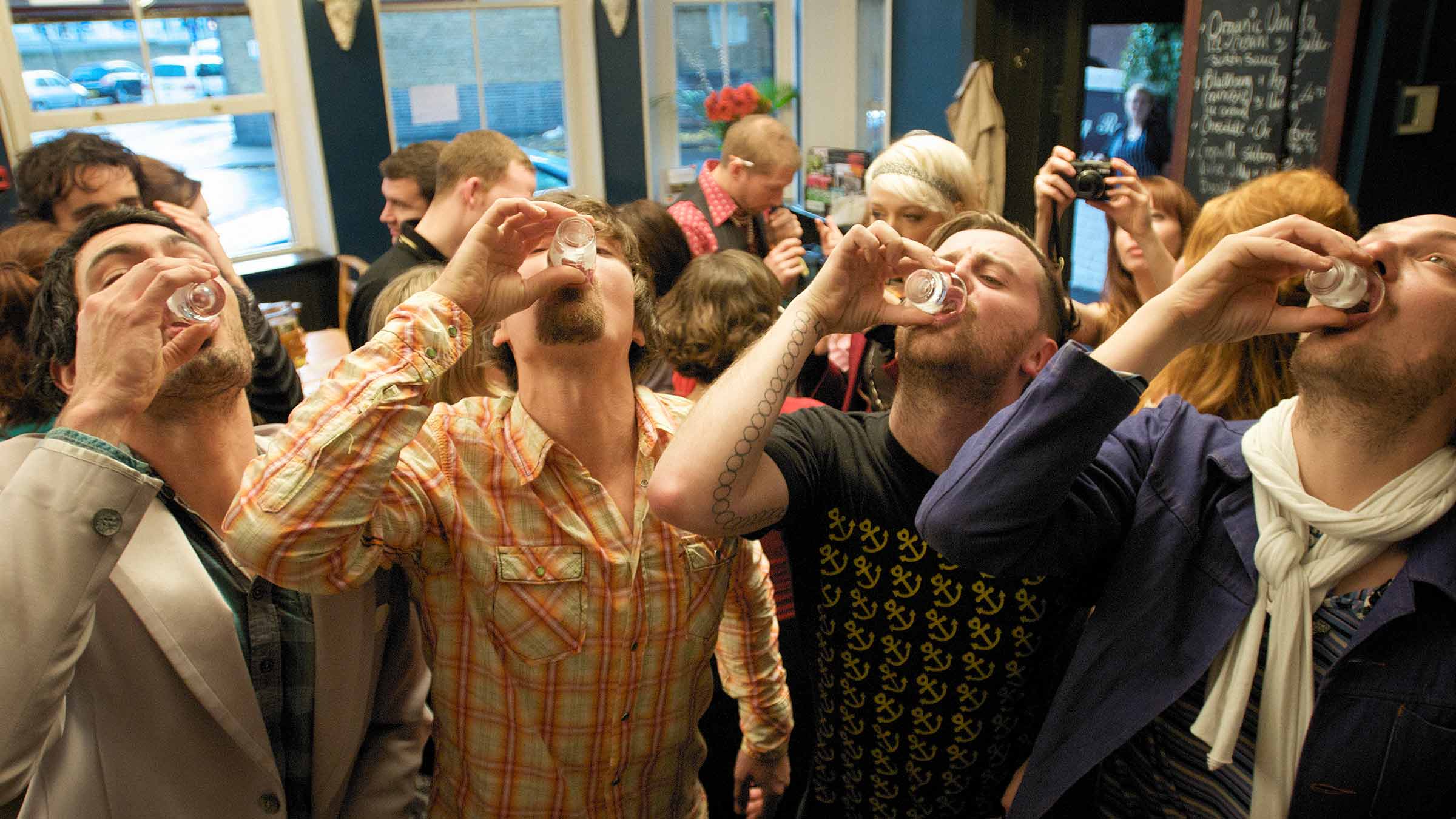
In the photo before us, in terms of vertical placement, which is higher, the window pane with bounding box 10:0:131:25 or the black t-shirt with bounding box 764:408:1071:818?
the window pane with bounding box 10:0:131:25

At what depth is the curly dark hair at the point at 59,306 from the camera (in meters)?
1.39

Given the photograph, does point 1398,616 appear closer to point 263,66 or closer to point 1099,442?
point 1099,442

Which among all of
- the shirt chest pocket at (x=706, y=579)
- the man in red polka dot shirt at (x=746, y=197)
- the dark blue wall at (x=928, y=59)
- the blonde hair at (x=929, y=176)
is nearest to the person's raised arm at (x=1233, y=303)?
the shirt chest pocket at (x=706, y=579)

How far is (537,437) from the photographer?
1.37 m

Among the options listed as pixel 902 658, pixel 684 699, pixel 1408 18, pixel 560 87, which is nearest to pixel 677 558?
pixel 684 699

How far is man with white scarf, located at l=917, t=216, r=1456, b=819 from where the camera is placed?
1076mm

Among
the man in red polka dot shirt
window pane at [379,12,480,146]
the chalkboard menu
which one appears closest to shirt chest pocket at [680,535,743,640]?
the man in red polka dot shirt

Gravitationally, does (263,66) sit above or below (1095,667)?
above

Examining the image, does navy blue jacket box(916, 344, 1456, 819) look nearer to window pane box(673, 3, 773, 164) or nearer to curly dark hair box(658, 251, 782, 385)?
curly dark hair box(658, 251, 782, 385)

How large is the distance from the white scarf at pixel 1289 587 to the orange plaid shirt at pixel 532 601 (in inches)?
26.2

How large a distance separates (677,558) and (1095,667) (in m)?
0.56

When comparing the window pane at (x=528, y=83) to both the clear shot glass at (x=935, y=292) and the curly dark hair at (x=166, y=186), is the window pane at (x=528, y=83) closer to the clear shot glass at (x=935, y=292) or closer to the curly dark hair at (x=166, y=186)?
the curly dark hair at (x=166, y=186)

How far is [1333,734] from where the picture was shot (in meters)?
1.09

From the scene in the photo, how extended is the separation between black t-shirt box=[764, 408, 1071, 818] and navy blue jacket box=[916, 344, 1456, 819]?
13 centimetres
